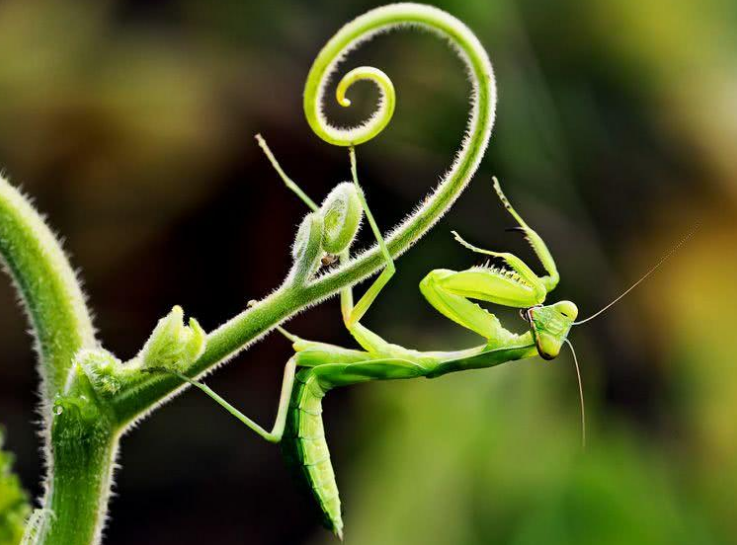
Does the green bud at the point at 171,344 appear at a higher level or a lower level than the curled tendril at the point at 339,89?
lower

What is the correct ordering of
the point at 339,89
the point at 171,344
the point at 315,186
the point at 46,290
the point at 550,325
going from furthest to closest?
the point at 315,186
the point at 550,325
the point at 339,89
the point at 46,290
the point at 171,344

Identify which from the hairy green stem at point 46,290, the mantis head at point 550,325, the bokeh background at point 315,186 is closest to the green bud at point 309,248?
the hairy green stem at point 46,290

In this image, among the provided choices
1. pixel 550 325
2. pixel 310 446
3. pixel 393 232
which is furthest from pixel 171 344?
pixel 550 325

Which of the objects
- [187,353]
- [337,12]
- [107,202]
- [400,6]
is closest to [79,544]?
[187,353]

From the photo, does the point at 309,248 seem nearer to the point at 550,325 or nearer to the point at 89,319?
the point at 89,319

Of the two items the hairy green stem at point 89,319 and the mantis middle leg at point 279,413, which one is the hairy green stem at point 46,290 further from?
→ the mantis middle leg at point 279,413

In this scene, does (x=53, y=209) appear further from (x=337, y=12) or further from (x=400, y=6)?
(x=400, y=6)

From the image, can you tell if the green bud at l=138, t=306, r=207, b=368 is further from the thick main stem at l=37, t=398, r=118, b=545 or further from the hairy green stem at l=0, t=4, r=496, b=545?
the thick main stem at l=37, t=398, r=118, b=545
